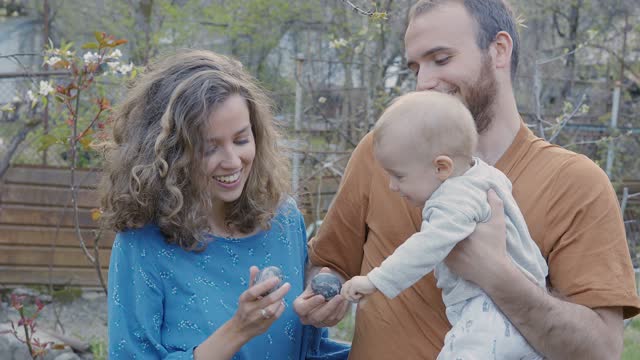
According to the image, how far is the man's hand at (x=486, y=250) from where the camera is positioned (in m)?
2.09

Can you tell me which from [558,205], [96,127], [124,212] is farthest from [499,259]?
[96,127]

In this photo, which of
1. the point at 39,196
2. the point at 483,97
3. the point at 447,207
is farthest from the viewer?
the point at 39,196

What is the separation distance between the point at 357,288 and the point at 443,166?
405 millimetres

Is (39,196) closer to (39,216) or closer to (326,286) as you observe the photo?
(39,216)

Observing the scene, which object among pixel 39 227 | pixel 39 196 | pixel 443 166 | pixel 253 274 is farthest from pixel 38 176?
pixel 443 166

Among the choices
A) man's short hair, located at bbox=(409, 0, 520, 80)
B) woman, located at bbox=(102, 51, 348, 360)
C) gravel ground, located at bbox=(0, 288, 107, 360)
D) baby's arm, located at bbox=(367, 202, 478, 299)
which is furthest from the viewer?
gravel ground, located at bbox=(0, 288, 107, 360)

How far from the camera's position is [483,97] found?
240cm

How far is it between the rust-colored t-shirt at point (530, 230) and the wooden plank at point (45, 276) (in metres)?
5.21

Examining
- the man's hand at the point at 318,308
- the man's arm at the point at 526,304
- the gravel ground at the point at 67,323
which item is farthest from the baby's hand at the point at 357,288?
the gravel ground at the point at 67,323

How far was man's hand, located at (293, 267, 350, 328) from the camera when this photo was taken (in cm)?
235

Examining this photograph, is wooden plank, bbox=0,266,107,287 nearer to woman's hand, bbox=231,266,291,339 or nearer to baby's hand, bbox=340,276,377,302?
woman's hand, bbox=231,266,291,339

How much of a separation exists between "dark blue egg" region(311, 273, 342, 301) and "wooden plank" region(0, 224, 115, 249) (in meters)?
5.27

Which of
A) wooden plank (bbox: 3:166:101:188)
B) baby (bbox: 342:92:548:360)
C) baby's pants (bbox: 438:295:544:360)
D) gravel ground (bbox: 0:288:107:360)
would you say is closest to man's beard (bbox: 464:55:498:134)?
baby (bbox: 342:92:548:360)

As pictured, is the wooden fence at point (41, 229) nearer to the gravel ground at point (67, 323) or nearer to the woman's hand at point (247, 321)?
the gravel ground at point (67, 323)
